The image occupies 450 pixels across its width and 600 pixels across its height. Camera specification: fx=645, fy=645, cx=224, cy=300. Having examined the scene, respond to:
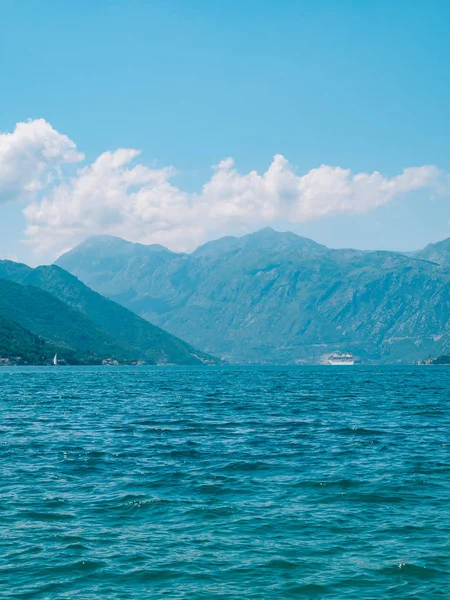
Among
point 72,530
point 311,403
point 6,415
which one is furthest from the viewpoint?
point 311,403

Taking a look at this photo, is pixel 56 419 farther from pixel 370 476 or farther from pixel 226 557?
pixel 226 557

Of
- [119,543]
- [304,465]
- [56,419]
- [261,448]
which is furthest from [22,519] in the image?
[56,419]

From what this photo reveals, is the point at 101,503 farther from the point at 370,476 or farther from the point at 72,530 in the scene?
the point at 370,476

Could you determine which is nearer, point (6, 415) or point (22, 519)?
point (22, 519)

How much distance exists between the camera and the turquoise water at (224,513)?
22094 millimetres

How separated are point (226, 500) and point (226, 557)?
27.8ft

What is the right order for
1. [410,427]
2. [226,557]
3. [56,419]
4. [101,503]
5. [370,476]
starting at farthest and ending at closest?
[56,419], [410,427], [370,476], [101,503], [226,557]

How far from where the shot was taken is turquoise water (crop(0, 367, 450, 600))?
22094mm

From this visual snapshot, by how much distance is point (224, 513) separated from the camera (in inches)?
1193

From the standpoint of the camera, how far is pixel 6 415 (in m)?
74.7

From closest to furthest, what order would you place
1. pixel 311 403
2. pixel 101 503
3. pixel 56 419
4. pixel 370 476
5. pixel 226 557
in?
pixel 226 557 < pixel 101 503 < pixel 370 476 < pixel 56 419 < pixel 311 403

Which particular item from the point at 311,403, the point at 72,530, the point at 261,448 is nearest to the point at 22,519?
the point at 72,530

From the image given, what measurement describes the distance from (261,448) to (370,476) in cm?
1226

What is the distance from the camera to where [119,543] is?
25688mm
